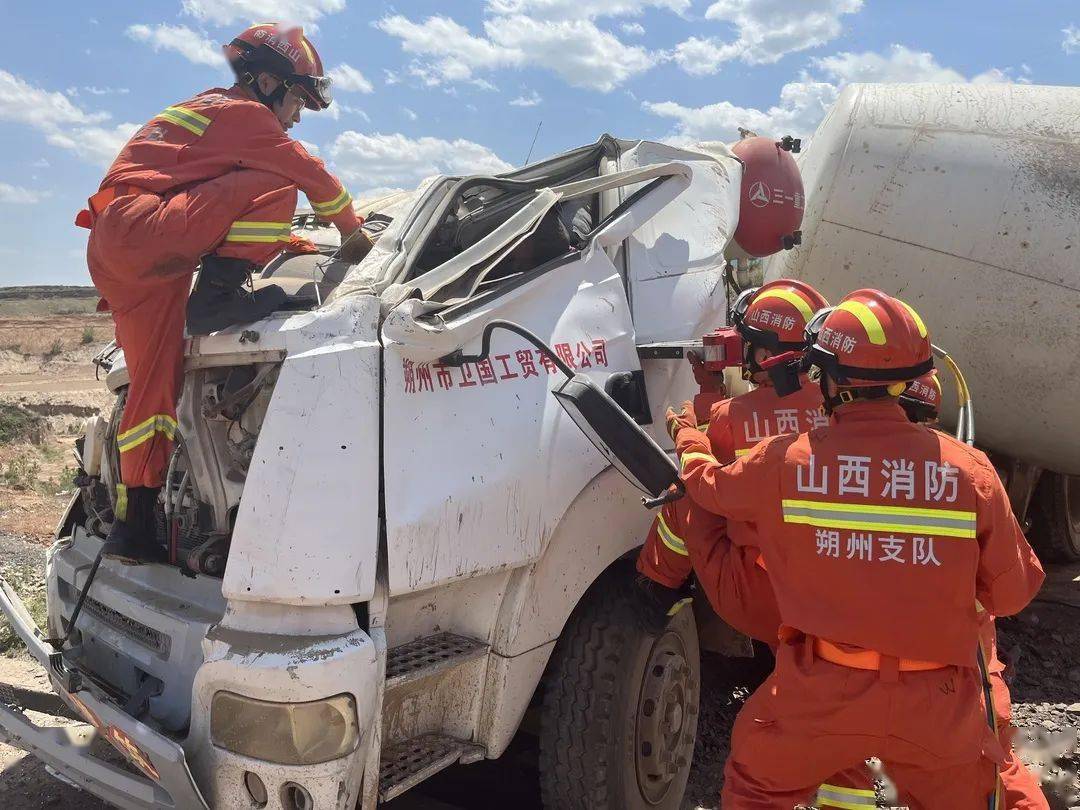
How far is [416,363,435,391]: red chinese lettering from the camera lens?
2.41m

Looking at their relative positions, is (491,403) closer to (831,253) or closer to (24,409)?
(831,253)

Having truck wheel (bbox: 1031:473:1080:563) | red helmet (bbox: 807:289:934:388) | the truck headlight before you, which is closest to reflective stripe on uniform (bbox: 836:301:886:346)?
red helmet (bbox: 807:289:934:388)

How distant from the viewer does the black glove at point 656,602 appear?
2.83 metres

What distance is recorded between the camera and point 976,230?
436 centimetres

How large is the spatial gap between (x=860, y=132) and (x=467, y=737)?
3.62m

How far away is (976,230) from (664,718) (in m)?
2.85

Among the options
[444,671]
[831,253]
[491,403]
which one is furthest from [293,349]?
[831,253]

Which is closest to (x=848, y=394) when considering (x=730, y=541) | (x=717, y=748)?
(x=730, y=541)

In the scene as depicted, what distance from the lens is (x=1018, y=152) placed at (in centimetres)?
438

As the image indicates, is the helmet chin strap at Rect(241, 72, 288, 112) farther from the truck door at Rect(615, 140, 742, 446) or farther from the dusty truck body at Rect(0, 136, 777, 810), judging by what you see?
the truck door at Rect(615, 140, 742, 446)

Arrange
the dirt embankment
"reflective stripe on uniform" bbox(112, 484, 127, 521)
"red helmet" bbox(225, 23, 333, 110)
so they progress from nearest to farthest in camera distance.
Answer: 1. "reflective stripe on uniform" bbox(112, 484, 127, 521)
2. "red helmet" bbox(225, 23, 333, 110)
3. the dirt embankment

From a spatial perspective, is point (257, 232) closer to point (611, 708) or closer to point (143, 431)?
point (143, 431)

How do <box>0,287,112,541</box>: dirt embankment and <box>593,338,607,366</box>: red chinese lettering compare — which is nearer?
<box>593,338,607,366</box>: red chinese lettering

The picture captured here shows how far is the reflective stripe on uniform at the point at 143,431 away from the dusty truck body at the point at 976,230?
130 inches
